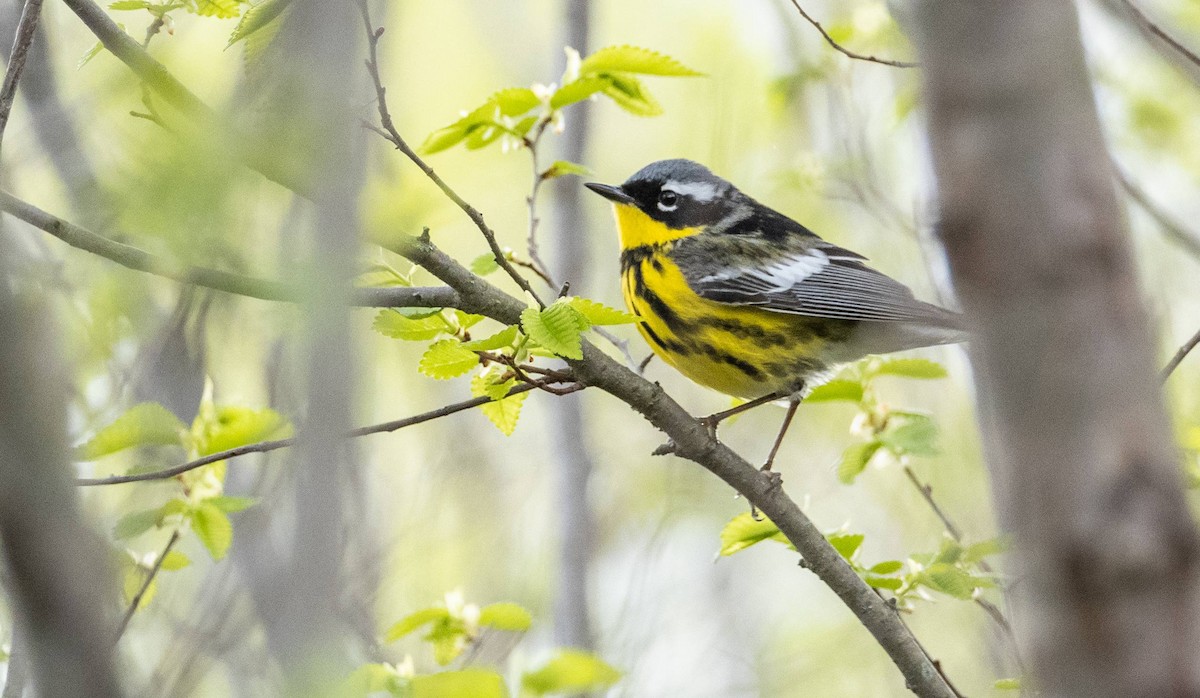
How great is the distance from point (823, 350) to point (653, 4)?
636 cm

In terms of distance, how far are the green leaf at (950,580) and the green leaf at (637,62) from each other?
1457 millimetres

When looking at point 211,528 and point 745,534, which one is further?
point 745,534

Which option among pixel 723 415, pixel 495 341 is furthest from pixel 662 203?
pixel 495 341

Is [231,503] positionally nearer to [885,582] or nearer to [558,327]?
[558,327]

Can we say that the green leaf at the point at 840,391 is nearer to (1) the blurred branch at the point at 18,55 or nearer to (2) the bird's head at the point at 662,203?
(2) the bird's head at the point at 662,203

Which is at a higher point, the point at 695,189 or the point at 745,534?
the point at 695,189

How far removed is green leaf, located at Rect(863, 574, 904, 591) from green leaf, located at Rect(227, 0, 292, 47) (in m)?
2.00

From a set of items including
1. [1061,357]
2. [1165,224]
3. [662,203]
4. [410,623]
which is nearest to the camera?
[1061,357]

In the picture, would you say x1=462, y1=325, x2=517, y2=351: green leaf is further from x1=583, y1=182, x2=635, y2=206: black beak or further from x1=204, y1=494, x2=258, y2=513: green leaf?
x1=583, y1=182, x2=635, y2=206: black beak

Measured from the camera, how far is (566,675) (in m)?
2.52

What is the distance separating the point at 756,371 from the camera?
4949 mm

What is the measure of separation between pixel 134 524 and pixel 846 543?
1.82m

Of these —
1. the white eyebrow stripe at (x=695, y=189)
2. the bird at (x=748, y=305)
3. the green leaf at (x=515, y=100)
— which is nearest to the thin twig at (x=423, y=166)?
the green leaf at (x=515, y=100)

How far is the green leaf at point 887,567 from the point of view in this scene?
3.07m
